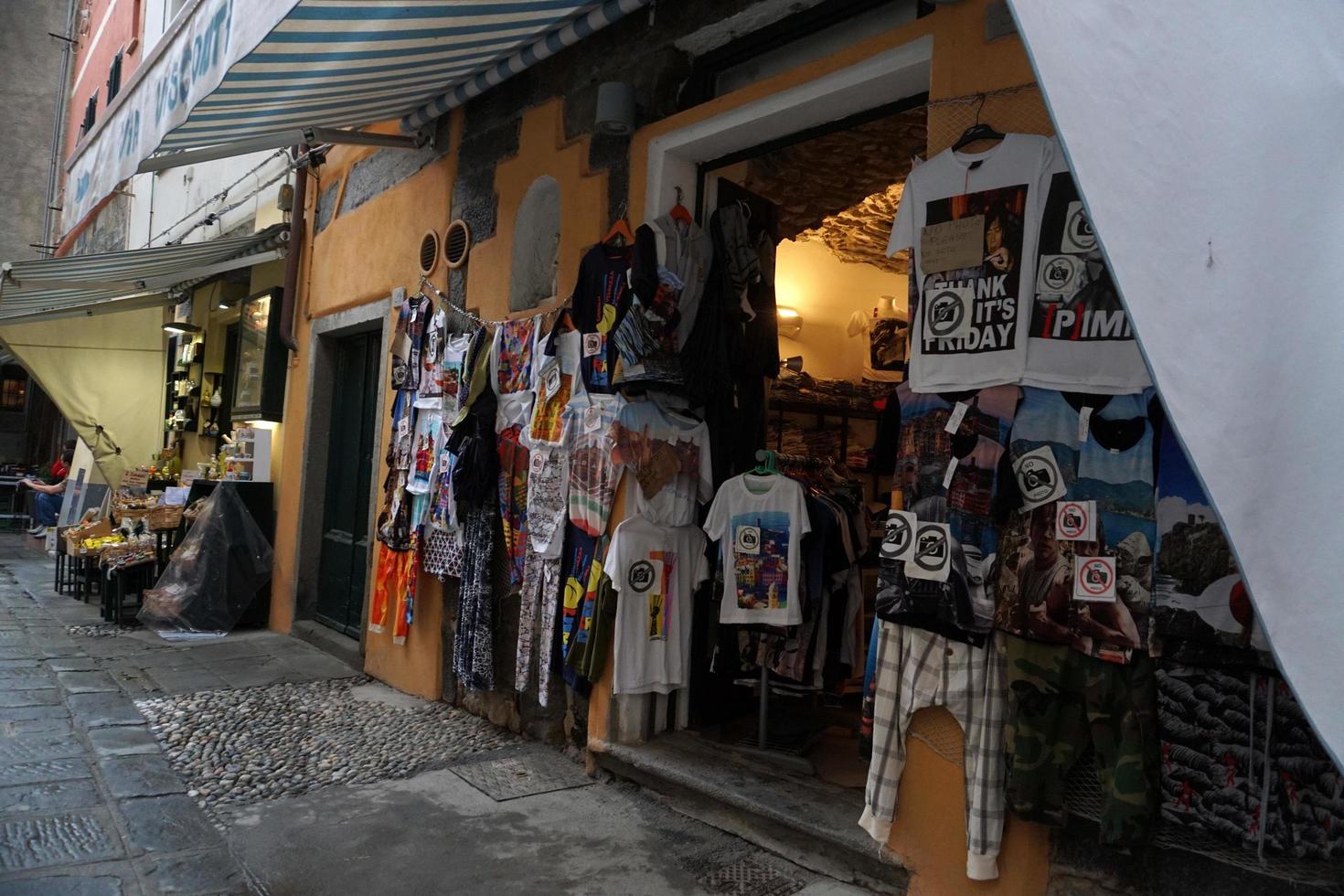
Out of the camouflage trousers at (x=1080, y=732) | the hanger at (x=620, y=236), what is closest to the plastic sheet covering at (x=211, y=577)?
the hanger at (x=620, y=236)

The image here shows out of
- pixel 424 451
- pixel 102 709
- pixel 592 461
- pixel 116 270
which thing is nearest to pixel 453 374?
pixel 424 451

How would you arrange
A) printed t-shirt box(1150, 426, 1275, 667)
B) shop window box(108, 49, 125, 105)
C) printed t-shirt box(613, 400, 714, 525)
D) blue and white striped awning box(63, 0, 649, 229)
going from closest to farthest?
1. printed t-shirt box(1150, 426, 1275, 667)
2. blue and white striped awning box(63, 0, 649, 229)
3. printed t-shirt box(613, 400, 714, 525)
4. shop window box(108, 49, 125, 105)

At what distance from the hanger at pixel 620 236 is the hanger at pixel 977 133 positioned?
182cm

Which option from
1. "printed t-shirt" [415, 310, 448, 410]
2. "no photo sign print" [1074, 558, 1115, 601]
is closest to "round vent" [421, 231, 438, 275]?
"printed t-shirt" [415, 310, 448, 410]

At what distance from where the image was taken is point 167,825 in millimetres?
3783

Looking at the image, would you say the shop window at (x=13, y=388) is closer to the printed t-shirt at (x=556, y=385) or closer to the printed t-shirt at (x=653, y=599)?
the printed t-shirt at (x=556, y=385)

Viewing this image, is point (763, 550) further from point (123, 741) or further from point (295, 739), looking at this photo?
point (123, 741)

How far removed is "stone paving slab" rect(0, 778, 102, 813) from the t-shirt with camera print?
12.3 feet

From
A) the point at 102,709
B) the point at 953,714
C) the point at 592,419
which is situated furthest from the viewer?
the point at 102,709

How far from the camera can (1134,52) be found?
1.54 metres

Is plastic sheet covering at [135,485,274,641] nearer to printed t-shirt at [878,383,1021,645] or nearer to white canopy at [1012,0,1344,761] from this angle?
printed t-shirt at [878,383,1021,645]

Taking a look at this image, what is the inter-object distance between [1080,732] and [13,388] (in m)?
24.2

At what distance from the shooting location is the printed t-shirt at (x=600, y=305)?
4.49 m

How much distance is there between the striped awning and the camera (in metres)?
8.52
